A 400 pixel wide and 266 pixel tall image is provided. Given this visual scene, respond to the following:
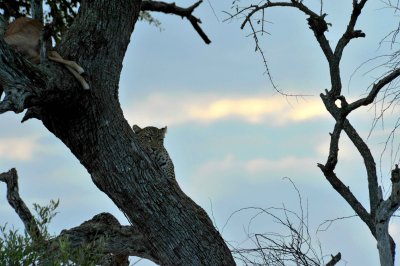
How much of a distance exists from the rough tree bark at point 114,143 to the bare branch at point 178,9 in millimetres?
1392

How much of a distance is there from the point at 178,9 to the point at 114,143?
8.94ft

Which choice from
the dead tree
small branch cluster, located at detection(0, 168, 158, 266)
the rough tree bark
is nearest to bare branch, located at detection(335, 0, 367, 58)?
the dead tree

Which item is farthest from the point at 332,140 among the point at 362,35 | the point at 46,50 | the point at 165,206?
the point at 46,50

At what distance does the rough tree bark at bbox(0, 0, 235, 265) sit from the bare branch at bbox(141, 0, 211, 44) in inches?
54.8

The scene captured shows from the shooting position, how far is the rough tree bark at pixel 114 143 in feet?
22.6

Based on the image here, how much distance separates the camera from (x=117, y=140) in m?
6.97

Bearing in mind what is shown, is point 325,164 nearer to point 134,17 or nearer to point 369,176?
point 369,176

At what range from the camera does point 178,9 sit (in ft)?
29.9

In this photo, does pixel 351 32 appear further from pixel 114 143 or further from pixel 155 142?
pixel 114 143

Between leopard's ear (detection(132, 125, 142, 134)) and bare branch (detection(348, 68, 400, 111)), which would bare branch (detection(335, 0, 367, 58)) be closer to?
bare branch (detection(348, 68, 400, 111))

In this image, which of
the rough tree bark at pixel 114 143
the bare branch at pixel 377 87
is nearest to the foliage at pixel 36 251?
the rough tree bark at pixel 114 143

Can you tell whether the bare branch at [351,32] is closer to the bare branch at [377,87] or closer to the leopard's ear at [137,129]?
the bare branch at [377,87]

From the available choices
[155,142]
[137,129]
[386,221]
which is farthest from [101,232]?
[386,221]

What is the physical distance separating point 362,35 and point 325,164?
1618 mm
